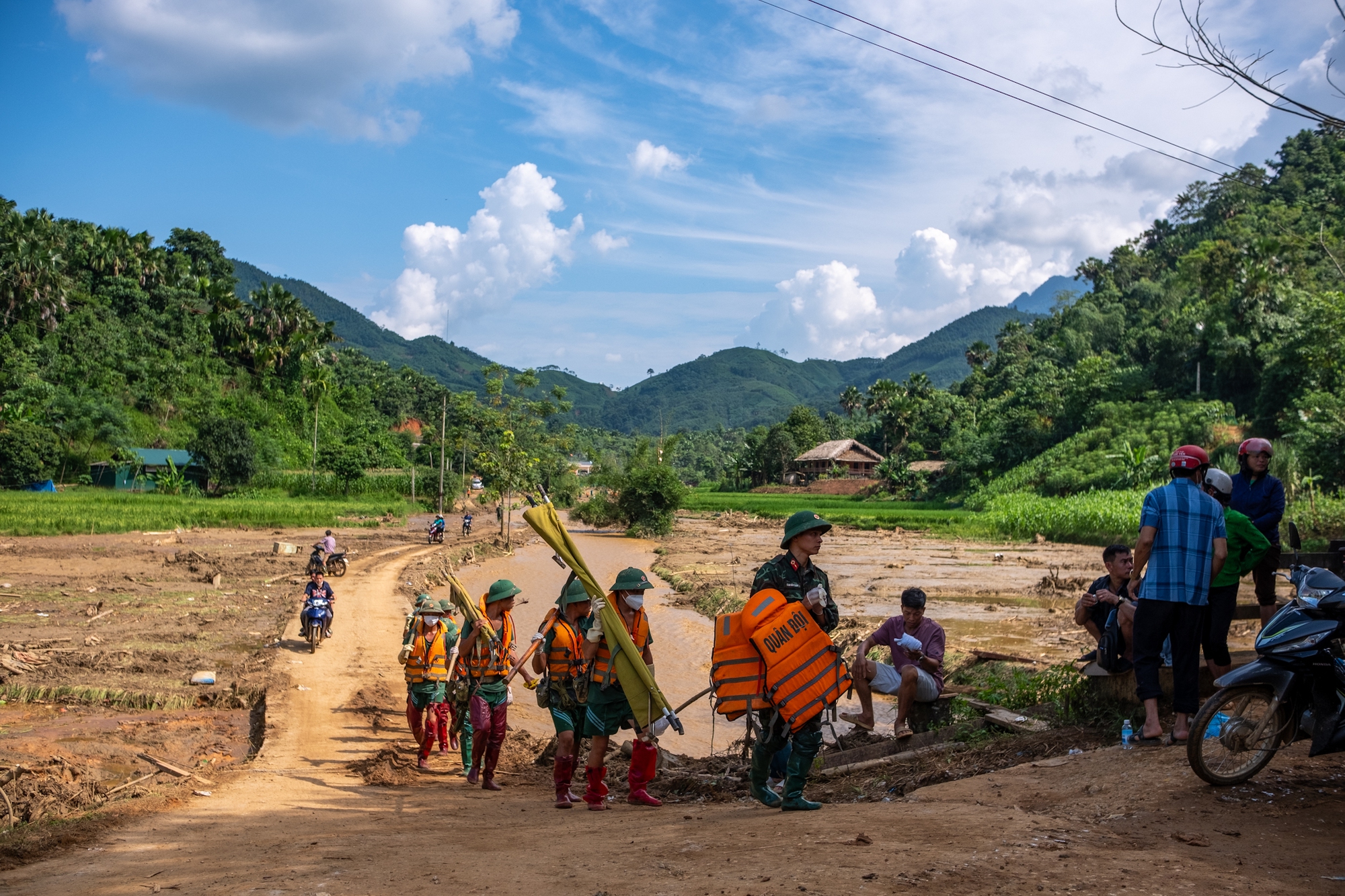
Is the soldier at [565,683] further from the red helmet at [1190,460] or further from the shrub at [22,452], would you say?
the shrub at [22,452]

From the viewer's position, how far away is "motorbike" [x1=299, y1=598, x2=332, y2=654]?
14.1 meters

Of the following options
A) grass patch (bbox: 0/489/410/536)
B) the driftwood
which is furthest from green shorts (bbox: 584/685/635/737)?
grass patch (bbox: 0/489/410/536)

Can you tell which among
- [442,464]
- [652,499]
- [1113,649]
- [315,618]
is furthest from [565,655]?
[442,464]

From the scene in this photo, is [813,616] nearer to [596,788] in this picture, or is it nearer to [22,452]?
[596,788]

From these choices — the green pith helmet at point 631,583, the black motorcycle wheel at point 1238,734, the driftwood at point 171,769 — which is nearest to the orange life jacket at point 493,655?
the green pith helmet at point 631,583

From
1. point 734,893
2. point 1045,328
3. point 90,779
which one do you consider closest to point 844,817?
point 734,893

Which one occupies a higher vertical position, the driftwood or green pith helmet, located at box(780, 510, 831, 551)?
green pith helmet, located at box(780, 510, 831, 551)

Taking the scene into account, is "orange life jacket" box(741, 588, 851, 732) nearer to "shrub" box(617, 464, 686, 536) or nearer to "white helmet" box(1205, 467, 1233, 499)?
"white helmet" box(1205, 467, 1233, 499)

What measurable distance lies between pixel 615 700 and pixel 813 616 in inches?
70.7

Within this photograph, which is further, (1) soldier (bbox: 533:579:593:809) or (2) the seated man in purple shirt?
(2) the seated man in purple shirt

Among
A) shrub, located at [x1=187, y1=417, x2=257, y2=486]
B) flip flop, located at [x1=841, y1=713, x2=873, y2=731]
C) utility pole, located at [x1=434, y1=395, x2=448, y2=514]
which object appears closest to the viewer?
flip flop, located at [x1=841, y1=713, x2=873, y2=731]

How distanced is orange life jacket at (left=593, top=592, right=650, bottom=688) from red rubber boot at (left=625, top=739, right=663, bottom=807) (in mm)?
629

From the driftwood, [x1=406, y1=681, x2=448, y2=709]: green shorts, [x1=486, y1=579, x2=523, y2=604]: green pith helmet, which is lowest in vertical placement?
the driftwood

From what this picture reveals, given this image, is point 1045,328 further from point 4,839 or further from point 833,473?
point 4,839
